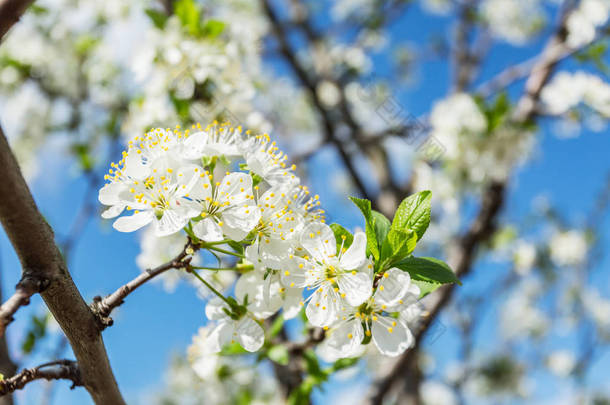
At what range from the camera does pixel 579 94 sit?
319 centimetres

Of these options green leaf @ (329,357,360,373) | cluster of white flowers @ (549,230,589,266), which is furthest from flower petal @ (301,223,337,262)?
cluster of white flowers @ (549,230,589,266)

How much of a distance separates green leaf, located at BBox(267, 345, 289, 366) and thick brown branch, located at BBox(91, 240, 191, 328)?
2.32 feet

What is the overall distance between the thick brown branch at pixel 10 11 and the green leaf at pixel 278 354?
3.75 feet

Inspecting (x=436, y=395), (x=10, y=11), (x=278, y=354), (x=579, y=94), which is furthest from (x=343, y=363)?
(x=436, y=395)

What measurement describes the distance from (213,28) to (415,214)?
1580 mm

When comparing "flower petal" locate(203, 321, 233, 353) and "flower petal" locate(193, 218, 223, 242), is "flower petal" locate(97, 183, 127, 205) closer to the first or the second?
"flower petal" locate(193, 218, 223, 242)

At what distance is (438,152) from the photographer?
3271mm

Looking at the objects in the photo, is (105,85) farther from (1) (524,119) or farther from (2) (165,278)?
(1) (524,119)

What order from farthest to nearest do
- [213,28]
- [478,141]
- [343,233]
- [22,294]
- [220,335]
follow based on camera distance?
1. [478,141]
2. [213,28]
3. [220,335]
4. [343,233]
5. [22,294]

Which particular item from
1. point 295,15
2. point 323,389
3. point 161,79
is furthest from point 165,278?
point 295,15

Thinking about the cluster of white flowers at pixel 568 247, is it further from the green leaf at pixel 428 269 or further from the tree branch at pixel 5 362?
the tree branch at pixel 5 362

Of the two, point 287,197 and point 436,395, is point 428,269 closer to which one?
point 287,197

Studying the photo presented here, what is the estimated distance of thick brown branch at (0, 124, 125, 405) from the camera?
0.77 metres

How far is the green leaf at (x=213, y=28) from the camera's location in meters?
2.22
